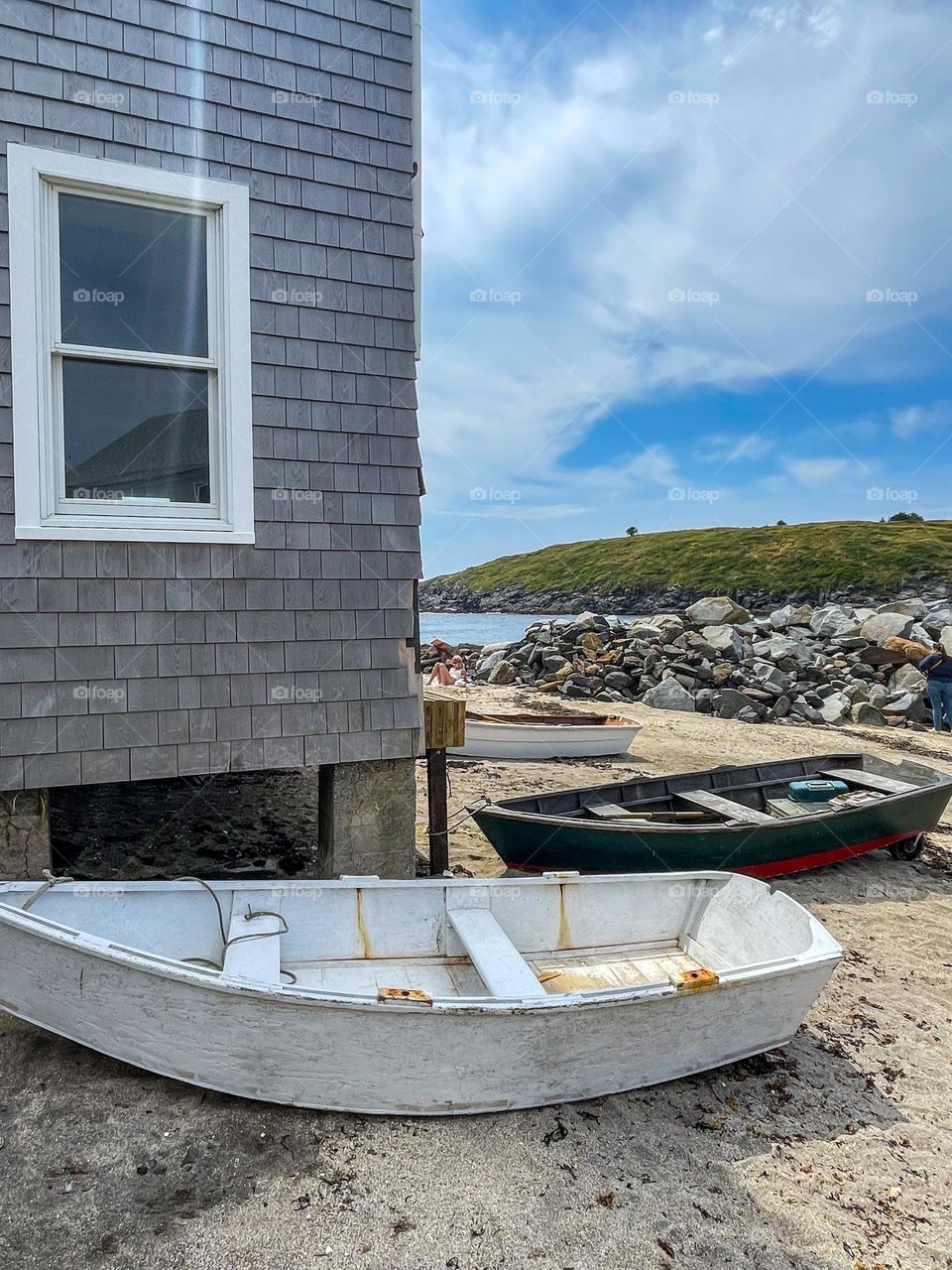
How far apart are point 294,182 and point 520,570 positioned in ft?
323

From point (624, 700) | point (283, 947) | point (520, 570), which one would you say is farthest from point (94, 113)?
point (520, 570)

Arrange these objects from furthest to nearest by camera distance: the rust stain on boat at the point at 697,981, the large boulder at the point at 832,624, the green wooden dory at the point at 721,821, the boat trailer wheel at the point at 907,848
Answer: the large boulder at the point at 832,624 → the boat trailer wheel at the point at 907,848 → the green wooden dory at the point at 721,821 → the rust stain on boat at the point at 697,981

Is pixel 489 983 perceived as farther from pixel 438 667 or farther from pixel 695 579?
pixel 695 579

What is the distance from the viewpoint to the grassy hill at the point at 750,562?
63406 millimetres

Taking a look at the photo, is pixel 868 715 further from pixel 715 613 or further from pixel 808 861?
pixel 808 861

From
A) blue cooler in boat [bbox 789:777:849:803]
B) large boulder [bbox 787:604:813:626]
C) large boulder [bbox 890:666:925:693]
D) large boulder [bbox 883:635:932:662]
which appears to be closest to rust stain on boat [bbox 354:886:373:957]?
blue cooler in boat [bbox 789:777:849:803]

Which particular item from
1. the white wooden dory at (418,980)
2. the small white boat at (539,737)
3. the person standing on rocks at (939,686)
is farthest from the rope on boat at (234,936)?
the person standing on rocks at (939,686)

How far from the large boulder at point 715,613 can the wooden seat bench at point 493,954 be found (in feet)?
64.7

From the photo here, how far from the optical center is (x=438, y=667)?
48.9ft

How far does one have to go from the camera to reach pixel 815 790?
6.97m

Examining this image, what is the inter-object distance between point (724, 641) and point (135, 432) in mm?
17190

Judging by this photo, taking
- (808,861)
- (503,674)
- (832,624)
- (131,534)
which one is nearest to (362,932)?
(131,534)

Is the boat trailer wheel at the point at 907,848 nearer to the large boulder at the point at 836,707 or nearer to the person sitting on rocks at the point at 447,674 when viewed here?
the large boulder at the point at 836,707

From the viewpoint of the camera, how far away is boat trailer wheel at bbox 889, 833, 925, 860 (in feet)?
22.4
